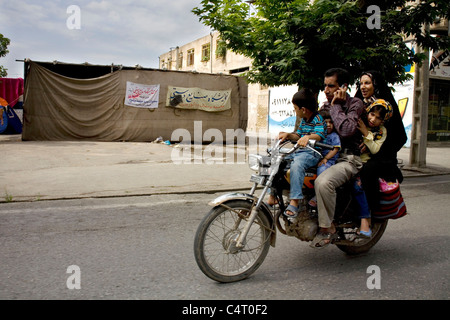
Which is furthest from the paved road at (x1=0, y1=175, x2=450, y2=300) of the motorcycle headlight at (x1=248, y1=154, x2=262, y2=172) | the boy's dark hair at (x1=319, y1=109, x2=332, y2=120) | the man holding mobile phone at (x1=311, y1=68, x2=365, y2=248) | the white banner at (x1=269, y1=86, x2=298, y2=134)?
the white banner at (x1=269, y1=86, x2=298, y2=134)

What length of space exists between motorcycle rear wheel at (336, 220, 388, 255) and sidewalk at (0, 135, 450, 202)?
3.65 m

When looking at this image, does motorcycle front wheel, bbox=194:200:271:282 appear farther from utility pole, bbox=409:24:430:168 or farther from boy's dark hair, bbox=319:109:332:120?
utility pole, bbox=409:24:430:168

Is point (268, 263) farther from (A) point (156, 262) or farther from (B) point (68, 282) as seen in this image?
(B) point (68, 282)

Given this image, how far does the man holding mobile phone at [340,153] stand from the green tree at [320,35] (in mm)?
3617

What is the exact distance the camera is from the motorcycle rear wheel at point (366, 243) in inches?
148

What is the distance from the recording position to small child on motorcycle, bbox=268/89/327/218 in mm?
3096

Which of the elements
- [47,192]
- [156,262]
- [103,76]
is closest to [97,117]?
[103,76]

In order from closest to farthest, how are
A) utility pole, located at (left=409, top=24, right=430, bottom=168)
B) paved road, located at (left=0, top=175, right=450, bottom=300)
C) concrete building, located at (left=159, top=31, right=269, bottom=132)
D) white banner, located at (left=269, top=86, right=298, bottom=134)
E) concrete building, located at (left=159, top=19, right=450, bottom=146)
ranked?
paved road, located at (left=0, top=175, right=450, bottom=300)
utility pole, located at (left=409, top=24, right=430, bottom=168)
concrete building, located at (left=159, top=19, right=450, bottom=146)
white banner, located at (left=269, top=86, right=298, bottom=134)
concrete building, located at (left=159, top=31, right=269, bottom=132)

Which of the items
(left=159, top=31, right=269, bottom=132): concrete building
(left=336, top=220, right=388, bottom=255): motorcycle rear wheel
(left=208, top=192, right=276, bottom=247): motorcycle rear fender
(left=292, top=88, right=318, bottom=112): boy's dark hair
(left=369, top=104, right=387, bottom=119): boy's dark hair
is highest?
(left=159, top=31, right=269, bottom=132): concrete building

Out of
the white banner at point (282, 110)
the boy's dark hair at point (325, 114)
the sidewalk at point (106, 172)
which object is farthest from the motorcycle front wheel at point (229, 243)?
the white banner at point (282, 110)

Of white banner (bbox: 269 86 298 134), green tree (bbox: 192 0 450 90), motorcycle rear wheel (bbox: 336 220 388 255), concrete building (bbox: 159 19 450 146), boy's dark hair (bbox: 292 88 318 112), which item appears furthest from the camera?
white banner (bbox: 269 86 298 134)

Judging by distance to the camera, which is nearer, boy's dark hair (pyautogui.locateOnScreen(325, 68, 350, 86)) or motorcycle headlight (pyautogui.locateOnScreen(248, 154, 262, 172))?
motorcycle headlight (pyautogui.locateOnScreen(248, 154, 262, 172))

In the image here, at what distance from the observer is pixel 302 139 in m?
3.12
